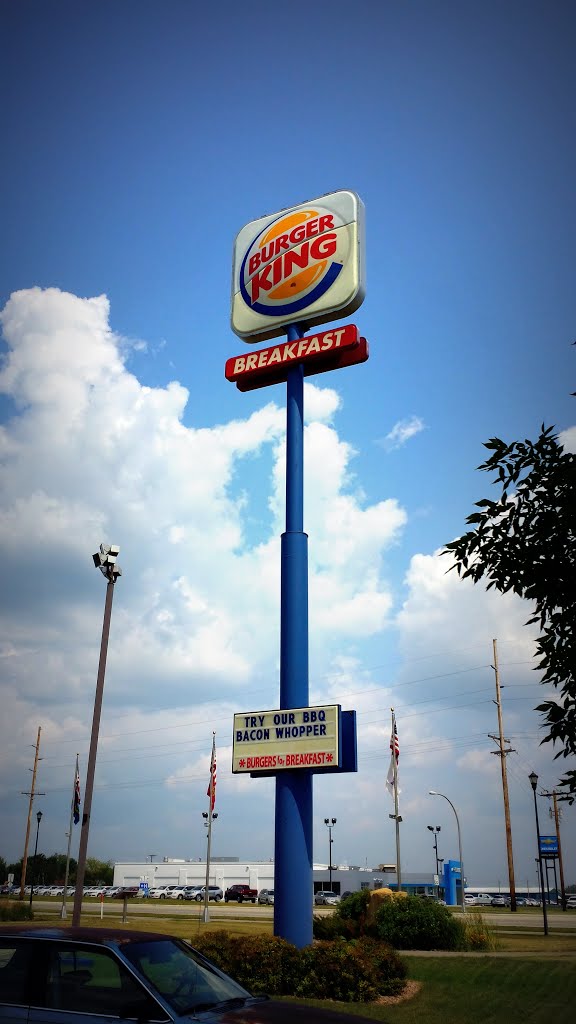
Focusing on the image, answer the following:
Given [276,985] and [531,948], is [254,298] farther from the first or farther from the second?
[531,948]

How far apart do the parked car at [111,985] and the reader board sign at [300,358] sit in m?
17.6

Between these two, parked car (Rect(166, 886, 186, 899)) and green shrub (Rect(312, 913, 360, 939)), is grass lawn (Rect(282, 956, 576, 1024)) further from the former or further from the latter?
parked car (Rect(166, 886, 186, 899))

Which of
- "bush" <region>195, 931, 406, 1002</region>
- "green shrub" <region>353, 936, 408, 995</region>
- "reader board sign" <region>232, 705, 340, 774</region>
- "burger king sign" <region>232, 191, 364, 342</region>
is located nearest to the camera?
"bush" <region>195, 931, 406, 1002</region>

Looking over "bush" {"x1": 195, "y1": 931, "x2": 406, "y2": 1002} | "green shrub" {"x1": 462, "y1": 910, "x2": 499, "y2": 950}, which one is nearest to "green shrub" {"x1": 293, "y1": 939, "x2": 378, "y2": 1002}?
"bush" {"x1": 195, "y1": 931, "x2": 406, "y2": 1002}

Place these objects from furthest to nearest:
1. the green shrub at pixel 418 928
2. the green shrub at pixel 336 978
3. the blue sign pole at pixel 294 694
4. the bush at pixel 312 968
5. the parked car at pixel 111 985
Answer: the green shrub at pixel 418 928
the blue sign pole at pixel 294 694
the bush at pixel 312 968
the green shrub at pixel 336 978
the parked car at pixel 111 985

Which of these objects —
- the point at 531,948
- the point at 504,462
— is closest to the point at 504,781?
the point at 531,948

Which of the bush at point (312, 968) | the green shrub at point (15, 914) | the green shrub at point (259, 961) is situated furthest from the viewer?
the green shrub at point (15, 914)

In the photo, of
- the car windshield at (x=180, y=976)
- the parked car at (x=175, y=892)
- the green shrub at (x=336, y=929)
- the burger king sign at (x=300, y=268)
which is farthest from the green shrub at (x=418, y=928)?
the parked car at (x=175, y=892)

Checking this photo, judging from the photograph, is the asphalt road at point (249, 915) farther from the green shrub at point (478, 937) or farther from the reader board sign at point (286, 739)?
the reader board sign at point (286, 739)

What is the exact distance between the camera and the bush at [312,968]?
50.9ft

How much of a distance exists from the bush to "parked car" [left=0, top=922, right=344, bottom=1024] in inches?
362

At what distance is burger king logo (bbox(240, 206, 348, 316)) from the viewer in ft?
78.8

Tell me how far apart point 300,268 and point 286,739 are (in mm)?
13396

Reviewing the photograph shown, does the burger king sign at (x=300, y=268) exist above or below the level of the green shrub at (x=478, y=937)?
above
